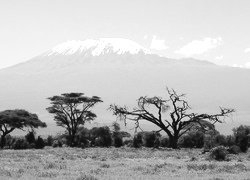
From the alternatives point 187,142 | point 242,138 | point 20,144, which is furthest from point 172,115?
point 20,144

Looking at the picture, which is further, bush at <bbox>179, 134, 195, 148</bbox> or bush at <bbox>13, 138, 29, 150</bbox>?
bush at <bbox>179, 134, 195, 148</bbox>

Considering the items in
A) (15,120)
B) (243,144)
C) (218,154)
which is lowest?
(218,154)

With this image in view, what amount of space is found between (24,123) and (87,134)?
37.0 ft

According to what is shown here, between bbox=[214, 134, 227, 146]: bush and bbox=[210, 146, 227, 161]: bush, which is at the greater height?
bbox=[214, 134, 227, 146]: bush

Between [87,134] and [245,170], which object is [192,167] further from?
[87,134]

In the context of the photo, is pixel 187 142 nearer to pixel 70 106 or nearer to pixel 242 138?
pixel 242 138

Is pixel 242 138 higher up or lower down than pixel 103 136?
lower down

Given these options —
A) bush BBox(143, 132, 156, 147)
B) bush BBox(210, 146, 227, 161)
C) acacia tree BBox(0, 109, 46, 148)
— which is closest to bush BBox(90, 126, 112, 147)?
bush BBox(143, 132, 156, 147)

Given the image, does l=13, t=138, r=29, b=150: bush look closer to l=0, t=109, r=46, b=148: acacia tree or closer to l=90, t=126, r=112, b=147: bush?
l=0, t=109, r=46, b=148: acacia tree

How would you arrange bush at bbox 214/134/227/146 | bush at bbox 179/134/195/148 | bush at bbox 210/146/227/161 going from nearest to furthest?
1. bush at bbox 210/146/227/161
2. bush at bbox 214/134/227/146
3. bush at bbox 179/134/195/148

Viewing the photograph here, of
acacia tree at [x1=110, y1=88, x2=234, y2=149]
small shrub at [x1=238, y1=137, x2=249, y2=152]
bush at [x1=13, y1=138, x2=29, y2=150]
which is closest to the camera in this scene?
small shrub at [x1=238, y1=137, x2=249, y2=152]

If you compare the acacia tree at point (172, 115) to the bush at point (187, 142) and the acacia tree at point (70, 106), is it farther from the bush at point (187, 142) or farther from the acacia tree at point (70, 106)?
the acacia tree at point (70, 106)

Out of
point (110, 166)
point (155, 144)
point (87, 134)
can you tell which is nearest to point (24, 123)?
point (87, 134)

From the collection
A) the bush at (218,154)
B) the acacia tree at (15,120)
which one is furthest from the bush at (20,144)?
the bush at (218,154)
